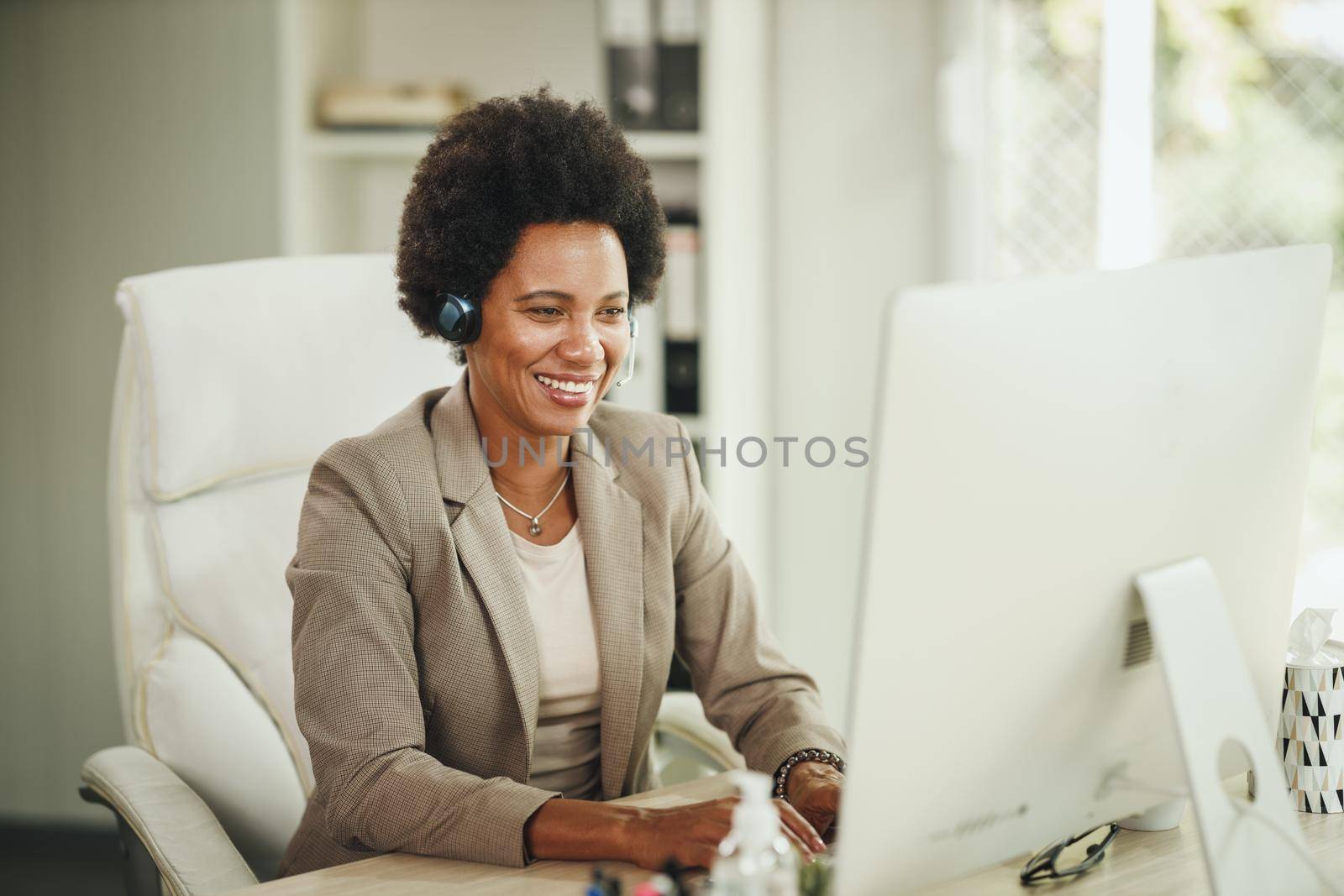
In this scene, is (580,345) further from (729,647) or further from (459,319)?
(729,647)

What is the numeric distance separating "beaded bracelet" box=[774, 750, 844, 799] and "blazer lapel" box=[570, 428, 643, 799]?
0.18 metres

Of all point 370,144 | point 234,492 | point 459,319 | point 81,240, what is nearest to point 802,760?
point 459,319

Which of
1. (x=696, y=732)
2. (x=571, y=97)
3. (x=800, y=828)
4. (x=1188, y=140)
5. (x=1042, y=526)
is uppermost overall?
(x=571, y=97)

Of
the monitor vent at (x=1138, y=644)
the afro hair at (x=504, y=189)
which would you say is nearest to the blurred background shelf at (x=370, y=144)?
the afro hair at (x=504, y=189)

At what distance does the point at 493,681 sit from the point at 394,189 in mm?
1789

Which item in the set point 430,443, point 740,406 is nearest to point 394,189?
point 740,406

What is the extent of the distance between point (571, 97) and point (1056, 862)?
6.97ft

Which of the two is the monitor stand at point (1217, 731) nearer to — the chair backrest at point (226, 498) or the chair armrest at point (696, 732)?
the chair armrest at point (696, 732)

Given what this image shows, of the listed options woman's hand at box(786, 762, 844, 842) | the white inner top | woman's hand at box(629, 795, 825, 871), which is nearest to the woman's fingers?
woman's hand at box(629, 795, 825, 871)

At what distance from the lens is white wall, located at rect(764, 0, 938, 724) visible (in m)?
2.62

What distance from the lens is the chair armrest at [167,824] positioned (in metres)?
1.20

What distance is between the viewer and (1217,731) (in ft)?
2.92

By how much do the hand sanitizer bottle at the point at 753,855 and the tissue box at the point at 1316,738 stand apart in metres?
0.61

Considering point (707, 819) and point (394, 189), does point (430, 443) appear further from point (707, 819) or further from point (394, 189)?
point (394, 189)
